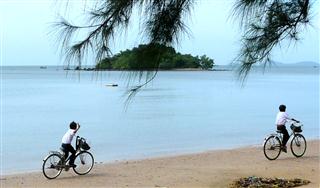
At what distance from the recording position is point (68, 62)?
303 centimetres

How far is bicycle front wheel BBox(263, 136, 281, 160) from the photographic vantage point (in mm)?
12500

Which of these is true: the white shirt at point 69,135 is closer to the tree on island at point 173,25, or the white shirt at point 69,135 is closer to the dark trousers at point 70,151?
the dark trousers at point 70,151

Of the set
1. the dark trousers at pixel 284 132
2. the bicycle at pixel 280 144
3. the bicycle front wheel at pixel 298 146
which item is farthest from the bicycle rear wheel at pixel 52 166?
the bicycle front wheel at pixel 298 146

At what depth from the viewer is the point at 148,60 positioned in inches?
133

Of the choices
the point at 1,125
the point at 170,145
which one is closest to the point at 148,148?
the point at 170,145

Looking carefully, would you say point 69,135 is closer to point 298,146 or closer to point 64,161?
point 64,161

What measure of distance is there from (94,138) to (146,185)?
12.7m

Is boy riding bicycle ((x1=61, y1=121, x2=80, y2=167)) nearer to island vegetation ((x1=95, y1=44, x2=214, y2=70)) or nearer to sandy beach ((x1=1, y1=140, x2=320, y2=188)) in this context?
sandy beach ((x1=1, y1=140, x2=320, y2=188))

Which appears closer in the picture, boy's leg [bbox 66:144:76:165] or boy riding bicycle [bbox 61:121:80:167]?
boy riding bicycle [bbox 61:121:80:167]

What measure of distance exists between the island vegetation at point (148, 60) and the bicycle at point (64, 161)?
25.1 feet

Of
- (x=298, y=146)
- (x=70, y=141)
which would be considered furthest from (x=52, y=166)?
(x=298, y=146)

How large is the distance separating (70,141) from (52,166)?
691 millimetres

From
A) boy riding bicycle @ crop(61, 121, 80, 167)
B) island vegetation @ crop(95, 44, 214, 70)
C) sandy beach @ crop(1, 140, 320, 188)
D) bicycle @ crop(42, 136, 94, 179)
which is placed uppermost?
island vegetation @ crop(95, 44, 214, 70)

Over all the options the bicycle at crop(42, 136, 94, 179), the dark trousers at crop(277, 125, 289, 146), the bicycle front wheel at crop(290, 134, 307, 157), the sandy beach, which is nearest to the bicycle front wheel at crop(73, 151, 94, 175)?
the bicycle at crop(42, 136, 94, 179)
